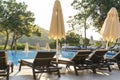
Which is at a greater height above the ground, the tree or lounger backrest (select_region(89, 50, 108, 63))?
the tree

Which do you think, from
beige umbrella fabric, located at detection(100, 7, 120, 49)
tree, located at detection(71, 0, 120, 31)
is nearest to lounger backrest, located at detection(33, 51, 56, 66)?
beige umbrella fabric, located at detection(100, 7, 120, 49)

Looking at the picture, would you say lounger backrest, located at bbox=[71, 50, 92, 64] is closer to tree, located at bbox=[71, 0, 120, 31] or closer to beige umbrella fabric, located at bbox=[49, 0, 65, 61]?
beige umbrella fabric, located at bbox=[49, 0, 65, 61]

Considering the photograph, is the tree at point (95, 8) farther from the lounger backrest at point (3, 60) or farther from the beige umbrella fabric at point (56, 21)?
the lounger backrest at point (3, 60)

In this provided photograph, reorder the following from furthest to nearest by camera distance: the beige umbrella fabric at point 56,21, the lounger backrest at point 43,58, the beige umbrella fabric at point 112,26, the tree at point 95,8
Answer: the tree at point 95,8 → the beige umbrella fabric at point 112,26 → the beige umbrella fabric at point 56,21 → the lounger backrest at point 43,58

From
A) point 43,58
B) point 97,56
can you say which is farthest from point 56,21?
point 97,56

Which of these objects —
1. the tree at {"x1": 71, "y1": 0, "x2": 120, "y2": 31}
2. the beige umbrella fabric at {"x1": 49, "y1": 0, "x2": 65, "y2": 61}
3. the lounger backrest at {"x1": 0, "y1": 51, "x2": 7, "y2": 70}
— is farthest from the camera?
the tree at {"x1": 71, "y1": 0, "x2": 120, "y2": 31}

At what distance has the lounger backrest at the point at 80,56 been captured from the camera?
844cm

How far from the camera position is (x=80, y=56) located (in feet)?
28.0

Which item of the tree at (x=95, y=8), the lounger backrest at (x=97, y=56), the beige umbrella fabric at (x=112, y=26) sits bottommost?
the lounger backrest at (x=97, y=56)

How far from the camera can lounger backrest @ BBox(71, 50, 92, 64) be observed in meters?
8.44

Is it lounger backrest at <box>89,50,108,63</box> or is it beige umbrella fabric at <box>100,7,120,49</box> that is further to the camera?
beige umbrella fabric at <box>100,7,120,49</box>

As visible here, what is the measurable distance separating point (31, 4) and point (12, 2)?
2745mm

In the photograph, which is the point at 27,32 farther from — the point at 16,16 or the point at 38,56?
the point at 38,56

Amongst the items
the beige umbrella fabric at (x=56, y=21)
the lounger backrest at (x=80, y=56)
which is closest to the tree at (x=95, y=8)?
the lounger backrest at (x=80, y=56)
